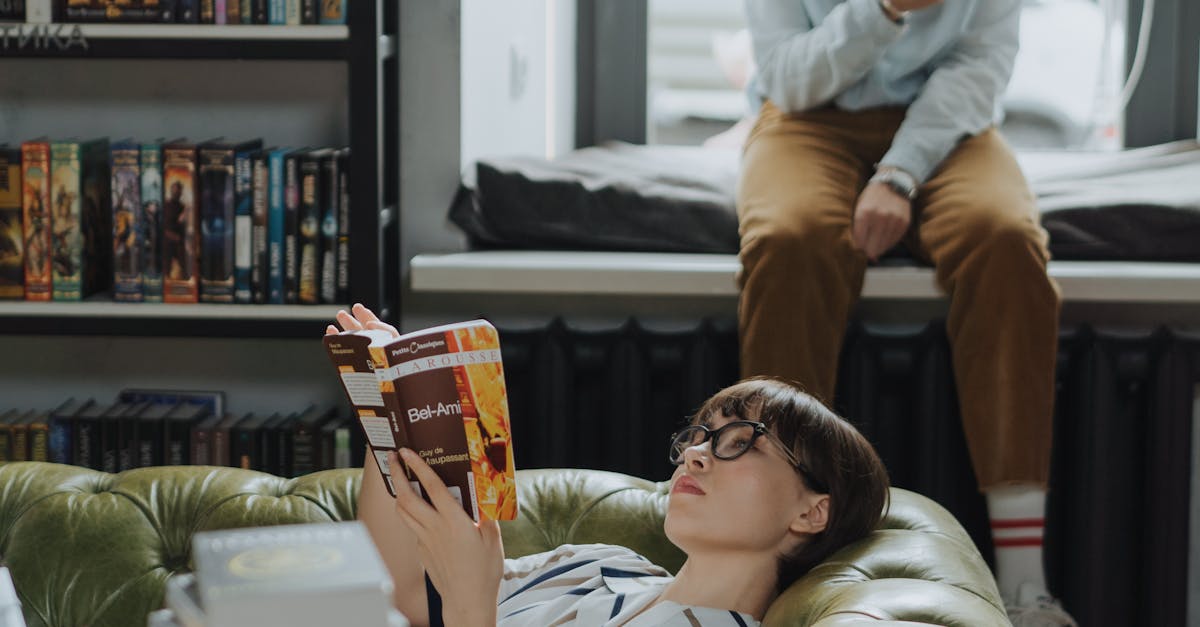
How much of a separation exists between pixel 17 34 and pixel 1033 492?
167 cm

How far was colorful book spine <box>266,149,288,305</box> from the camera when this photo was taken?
7.02ft

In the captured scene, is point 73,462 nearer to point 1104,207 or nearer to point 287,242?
point 287,242

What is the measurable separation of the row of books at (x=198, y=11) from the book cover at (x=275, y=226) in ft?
0.70

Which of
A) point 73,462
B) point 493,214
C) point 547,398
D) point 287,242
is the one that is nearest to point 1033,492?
point 547,398

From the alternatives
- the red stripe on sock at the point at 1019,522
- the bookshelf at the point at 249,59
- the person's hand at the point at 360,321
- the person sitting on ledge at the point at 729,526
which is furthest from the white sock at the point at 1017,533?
the person's hand at the point at 360,321

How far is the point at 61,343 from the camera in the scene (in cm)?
247

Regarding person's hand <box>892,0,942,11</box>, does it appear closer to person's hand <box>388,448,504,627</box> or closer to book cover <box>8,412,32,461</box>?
person's hand <box>388,448,504,627</box>

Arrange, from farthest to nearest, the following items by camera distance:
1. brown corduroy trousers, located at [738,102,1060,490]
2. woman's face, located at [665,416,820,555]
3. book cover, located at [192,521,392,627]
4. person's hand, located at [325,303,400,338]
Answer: brown corduroy trousers, located at [738,102,1060,490] → woman's face, located at [665,416,820,555] → person's hand, located at [325,303,400,338] → book cover, located at [192,521,392,627]

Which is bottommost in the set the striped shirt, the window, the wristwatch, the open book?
the striped shirt

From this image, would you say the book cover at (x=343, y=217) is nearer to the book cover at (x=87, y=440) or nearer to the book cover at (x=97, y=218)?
the book cover at (x=97, y=218)

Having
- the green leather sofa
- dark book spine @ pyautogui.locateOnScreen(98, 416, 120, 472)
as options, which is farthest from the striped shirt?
dark book spine @ pyautogui.locateOnScreen(98, 416, 120, 472)

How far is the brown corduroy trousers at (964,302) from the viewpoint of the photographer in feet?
6.48

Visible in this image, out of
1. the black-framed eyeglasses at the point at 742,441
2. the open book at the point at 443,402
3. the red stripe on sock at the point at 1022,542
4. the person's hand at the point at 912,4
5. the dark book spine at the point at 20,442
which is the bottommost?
the red stripe on sock at the point at 1022,542

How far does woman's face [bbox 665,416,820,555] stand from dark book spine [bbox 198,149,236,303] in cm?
101
